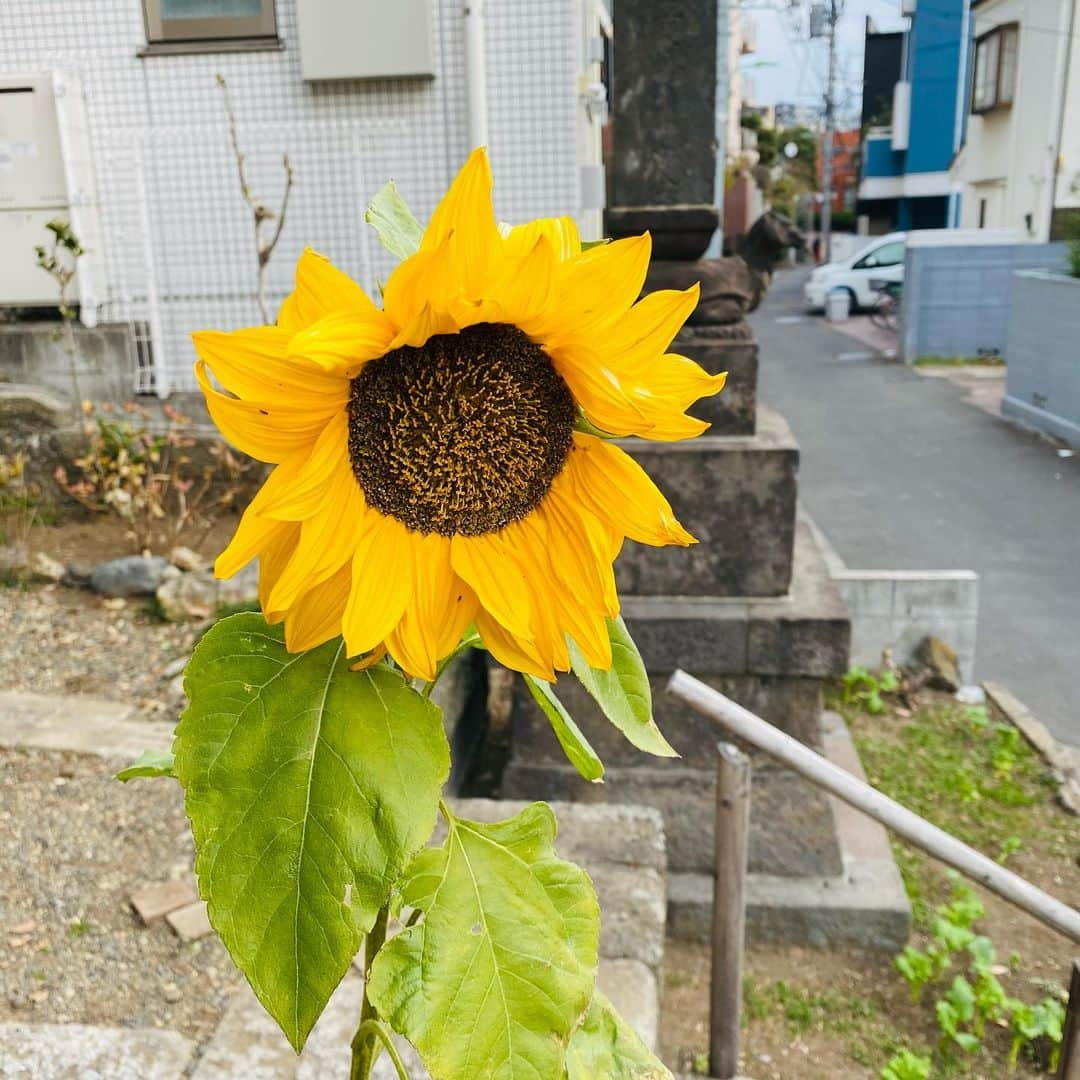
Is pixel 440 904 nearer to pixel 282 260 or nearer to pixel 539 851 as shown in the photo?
pixel 539 851

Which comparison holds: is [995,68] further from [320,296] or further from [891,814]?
[320,296]

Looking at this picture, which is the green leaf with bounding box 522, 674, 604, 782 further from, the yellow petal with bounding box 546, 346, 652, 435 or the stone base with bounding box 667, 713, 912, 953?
the stone base with bounding box 667, 713, 912, 953

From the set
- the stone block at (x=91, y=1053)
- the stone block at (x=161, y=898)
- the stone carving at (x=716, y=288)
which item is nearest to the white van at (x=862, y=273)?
the stone carving at (x=716, y=288)

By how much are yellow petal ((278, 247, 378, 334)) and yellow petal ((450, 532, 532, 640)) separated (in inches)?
8.6

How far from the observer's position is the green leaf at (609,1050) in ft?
4.32

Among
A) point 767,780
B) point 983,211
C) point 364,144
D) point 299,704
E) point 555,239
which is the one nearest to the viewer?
point 555,239

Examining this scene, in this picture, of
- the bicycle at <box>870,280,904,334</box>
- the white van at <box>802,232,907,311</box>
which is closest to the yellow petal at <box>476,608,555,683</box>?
the bicycle at <box>870,280,904,334</box>

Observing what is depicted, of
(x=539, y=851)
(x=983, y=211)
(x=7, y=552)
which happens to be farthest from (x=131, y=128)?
(x=983, y=211)

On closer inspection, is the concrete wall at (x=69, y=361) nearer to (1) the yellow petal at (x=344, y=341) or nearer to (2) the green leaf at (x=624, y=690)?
(2) the green leaf at (x=624, y=690)

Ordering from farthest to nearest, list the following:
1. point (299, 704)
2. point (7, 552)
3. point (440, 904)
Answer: point (7, 552) → point (440, 904) → point (299, 704)

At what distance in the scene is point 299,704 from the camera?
98 cm

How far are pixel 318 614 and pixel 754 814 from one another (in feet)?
11.8

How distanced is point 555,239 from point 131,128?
29.3 ft

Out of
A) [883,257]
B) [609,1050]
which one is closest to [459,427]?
[609,1050]
